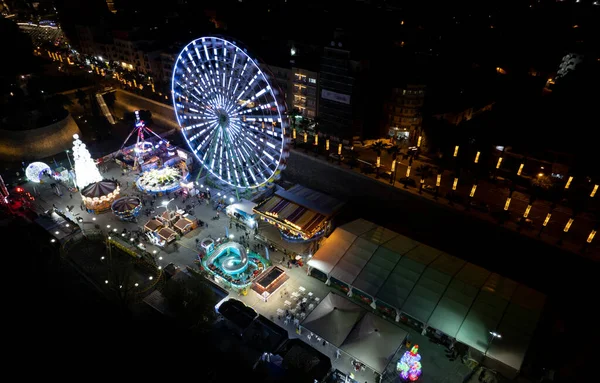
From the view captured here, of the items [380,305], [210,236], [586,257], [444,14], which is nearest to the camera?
[586,257]

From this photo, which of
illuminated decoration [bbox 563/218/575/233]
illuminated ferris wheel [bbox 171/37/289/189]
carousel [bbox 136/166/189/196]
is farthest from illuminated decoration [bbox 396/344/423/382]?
carousel [bbox 136/166/189/196]

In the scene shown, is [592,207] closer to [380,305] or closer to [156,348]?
[380,305]

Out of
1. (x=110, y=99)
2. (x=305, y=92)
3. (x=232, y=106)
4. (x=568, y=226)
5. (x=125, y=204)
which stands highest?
(x=232, y=106)

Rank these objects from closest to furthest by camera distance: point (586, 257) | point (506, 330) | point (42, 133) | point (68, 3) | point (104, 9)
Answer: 1. point (506, 330)
2. point (586, 257)
3. point (42, 133)
4. point (68, 3)
5. point (104, 9)

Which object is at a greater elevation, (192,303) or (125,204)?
(192,303)

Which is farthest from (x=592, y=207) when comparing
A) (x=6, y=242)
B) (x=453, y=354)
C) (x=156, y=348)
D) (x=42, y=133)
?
(x=42, y=133)

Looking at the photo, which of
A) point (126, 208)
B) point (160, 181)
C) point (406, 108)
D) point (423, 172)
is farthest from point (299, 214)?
point (406, 108)

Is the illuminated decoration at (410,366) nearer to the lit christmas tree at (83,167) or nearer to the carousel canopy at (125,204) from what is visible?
the carousel canopy at (125,204)

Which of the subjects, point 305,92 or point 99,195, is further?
point 305,92

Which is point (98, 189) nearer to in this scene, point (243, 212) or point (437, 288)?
point (243, 212)
